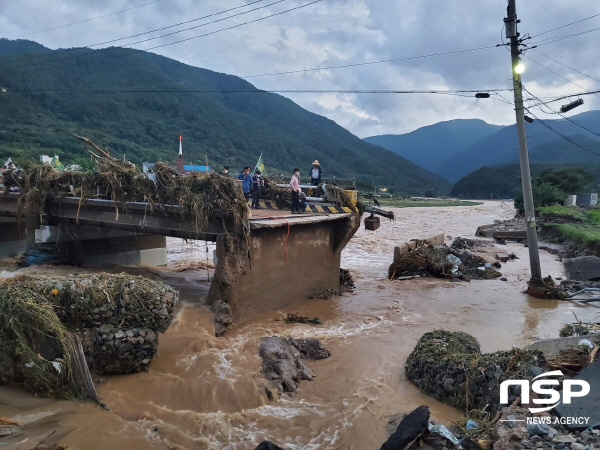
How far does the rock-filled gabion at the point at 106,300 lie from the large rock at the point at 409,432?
377 centimetres

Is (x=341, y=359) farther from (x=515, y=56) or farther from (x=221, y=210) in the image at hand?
(x=515, y=56)

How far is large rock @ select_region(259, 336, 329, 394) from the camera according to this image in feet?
20.9

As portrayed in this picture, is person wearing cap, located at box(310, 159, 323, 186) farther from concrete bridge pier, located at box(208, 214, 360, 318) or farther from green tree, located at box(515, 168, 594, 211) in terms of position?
green tree, located at box(515, 168, 594, 211)

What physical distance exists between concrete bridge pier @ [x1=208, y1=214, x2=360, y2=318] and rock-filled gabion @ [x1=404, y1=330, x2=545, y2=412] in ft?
11.9

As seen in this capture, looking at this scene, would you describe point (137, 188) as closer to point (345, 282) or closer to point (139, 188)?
point (139, 188)

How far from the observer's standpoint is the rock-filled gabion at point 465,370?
5.18 metres

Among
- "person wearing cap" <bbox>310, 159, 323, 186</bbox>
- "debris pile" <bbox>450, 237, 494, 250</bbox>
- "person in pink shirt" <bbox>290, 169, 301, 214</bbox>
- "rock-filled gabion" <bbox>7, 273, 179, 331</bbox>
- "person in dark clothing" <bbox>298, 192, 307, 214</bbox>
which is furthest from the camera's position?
"debris pile" <bbox>450, 237, 494, 250</bbox>

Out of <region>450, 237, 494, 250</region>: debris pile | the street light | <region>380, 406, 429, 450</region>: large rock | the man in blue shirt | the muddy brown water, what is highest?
the street light

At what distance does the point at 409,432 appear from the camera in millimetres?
4445

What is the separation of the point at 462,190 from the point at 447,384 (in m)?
104

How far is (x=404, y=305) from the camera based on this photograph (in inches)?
464

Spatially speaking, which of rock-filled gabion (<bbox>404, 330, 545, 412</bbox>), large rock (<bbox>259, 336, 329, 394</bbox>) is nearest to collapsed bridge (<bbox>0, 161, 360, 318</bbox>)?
large rock (<bbox>259, 336, 329, 394</bbox>)

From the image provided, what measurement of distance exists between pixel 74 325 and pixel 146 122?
277 ft

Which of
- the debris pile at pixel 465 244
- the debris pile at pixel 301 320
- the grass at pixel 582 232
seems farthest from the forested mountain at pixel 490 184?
the debris pile at pixel 301 320
